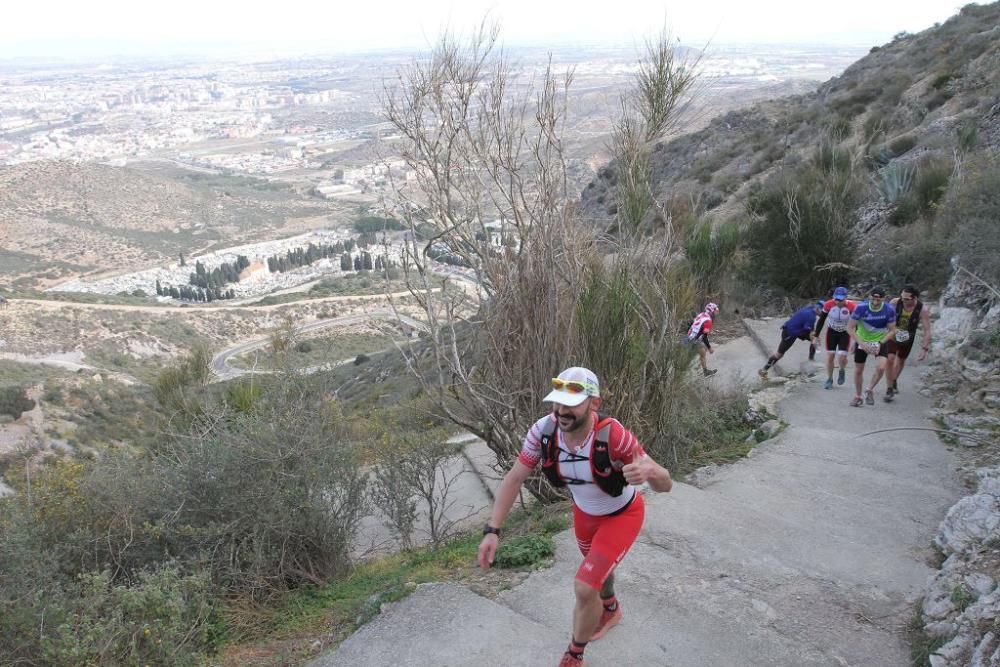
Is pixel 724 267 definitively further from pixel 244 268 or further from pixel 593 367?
pixel 244 268

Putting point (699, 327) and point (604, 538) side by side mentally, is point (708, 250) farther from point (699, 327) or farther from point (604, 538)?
point (604, 538)

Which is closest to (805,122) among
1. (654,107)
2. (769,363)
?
(769,363)

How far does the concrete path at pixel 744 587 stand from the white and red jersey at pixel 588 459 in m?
0.86

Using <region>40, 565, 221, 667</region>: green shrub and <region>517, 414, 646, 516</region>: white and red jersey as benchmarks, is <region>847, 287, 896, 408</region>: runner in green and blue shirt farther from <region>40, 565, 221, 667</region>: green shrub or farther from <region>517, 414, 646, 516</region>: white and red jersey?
<region>40, 565, 221, 667</region>: green shrub

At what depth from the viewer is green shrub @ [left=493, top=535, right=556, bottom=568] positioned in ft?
15.6

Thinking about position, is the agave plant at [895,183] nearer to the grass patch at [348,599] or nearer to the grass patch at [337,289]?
the grass patch at [348,599]

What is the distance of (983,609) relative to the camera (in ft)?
11.1

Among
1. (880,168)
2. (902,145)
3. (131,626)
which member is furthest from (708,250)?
(131,626)

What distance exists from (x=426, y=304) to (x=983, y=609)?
147 inches

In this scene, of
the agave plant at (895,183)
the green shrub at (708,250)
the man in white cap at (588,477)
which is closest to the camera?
the man in white cap at (588,477)

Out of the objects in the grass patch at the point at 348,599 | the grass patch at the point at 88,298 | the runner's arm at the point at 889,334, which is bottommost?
the grass patch at the point at 88,298

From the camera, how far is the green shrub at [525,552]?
Result: 15.6ft

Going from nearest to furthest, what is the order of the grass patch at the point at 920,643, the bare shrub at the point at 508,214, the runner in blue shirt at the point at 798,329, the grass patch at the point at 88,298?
the grass patch at the point at 920,643
the bare shrub at the point at 508,214
the runner in blue shirt at the point at 798,329
the grass patch at the point at 88,298

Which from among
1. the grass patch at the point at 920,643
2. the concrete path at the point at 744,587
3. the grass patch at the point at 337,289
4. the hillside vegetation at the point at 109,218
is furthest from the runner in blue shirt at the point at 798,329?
the hillside vegetation at the point at 109,218
